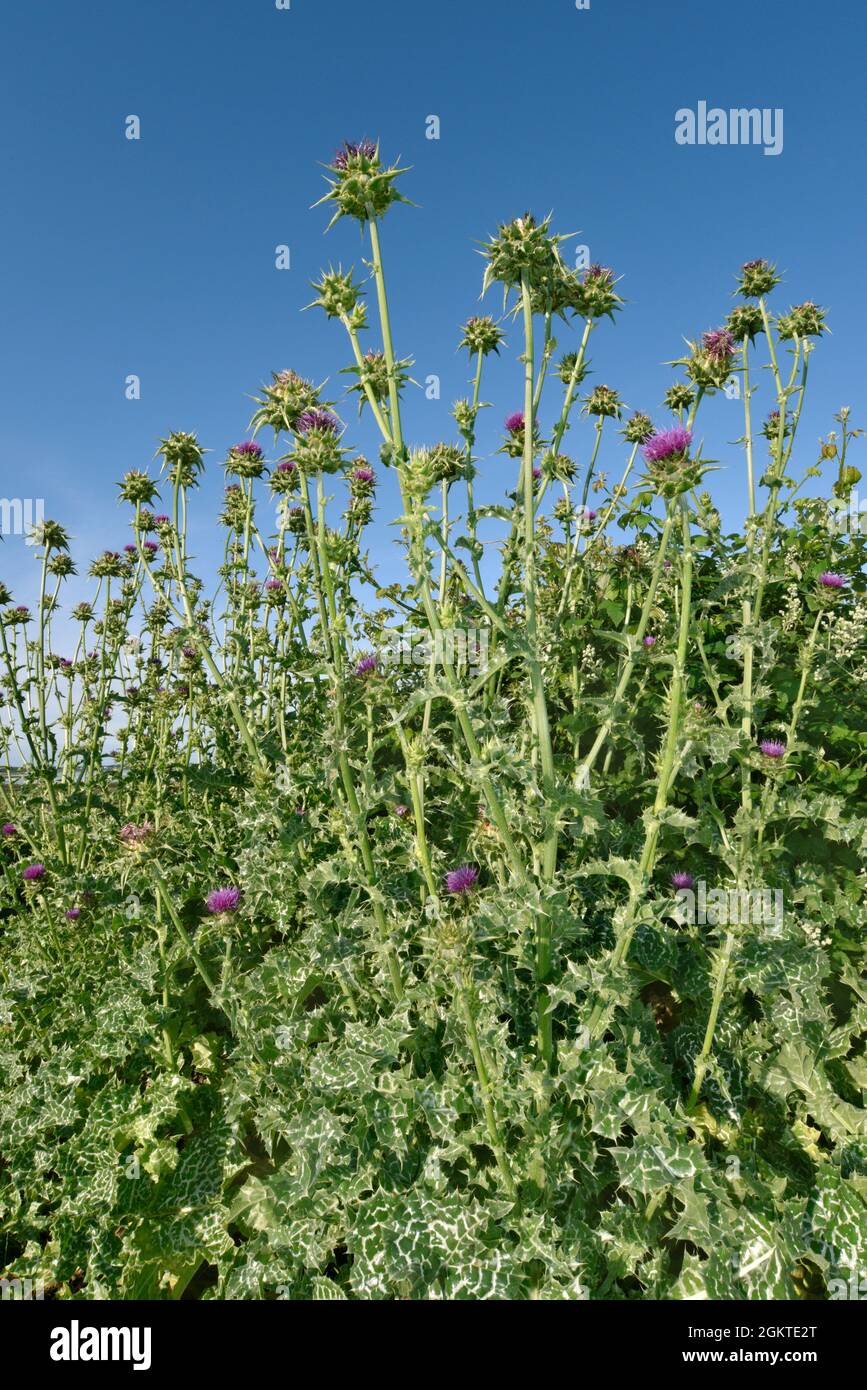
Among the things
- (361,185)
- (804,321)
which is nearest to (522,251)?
(361,185)

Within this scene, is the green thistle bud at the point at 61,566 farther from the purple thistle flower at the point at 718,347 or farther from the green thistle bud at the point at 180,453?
the purple thistle flower at the point at 718,347

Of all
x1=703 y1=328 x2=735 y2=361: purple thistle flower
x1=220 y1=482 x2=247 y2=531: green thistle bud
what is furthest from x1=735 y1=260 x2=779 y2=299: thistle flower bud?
x1=220 y1=482 x2=247 y2=531: green thistle bud

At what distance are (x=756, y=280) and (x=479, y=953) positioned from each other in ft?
16.0

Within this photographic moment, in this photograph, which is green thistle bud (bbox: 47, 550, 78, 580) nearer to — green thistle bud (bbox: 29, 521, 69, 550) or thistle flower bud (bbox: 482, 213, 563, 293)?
green thistle bud (bbox: 29, 521, 69, 550)

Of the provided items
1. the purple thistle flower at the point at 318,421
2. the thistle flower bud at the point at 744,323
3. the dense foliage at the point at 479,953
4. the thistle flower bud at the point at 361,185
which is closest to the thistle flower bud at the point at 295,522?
the dense foliage at the point at 479,953

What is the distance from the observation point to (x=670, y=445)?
2961mm

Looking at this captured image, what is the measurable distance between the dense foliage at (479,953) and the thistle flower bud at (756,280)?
189mm

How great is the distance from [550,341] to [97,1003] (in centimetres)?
470

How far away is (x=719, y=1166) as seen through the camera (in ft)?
10.2

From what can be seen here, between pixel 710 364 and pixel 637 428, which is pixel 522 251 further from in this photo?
pixel 637 428

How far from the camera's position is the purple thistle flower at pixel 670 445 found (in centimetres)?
296

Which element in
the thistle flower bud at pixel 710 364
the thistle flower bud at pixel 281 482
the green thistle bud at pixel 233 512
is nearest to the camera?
the thistle flower bud at pixel 710 364
